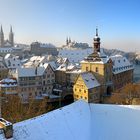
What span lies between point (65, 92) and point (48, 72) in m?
7.23

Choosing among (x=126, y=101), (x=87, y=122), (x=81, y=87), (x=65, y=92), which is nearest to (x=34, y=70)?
(x=65, y=92)

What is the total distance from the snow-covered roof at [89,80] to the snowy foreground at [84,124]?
3271cm

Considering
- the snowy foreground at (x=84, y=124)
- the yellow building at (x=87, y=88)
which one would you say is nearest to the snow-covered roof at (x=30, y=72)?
the yellow building at (x=87, y=88)

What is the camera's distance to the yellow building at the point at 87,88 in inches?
2505

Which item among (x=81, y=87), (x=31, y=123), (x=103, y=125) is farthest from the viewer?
(x=81, y=87)

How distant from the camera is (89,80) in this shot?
65.8 m

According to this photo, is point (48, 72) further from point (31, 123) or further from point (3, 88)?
point (31, 123)

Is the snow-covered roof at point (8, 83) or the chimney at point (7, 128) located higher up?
the chimney at point (7, 128)

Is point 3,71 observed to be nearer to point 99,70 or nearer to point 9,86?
point 9,86

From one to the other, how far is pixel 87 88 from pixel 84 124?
3481 centimetres

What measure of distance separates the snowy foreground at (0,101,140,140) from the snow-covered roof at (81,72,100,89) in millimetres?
32707

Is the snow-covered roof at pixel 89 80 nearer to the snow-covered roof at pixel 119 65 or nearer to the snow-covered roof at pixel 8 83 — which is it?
the snow-covered roof at pixel 119 65

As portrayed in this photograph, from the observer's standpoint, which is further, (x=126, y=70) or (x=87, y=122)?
(x=126, y=70)

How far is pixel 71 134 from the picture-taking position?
25875 millimetres
